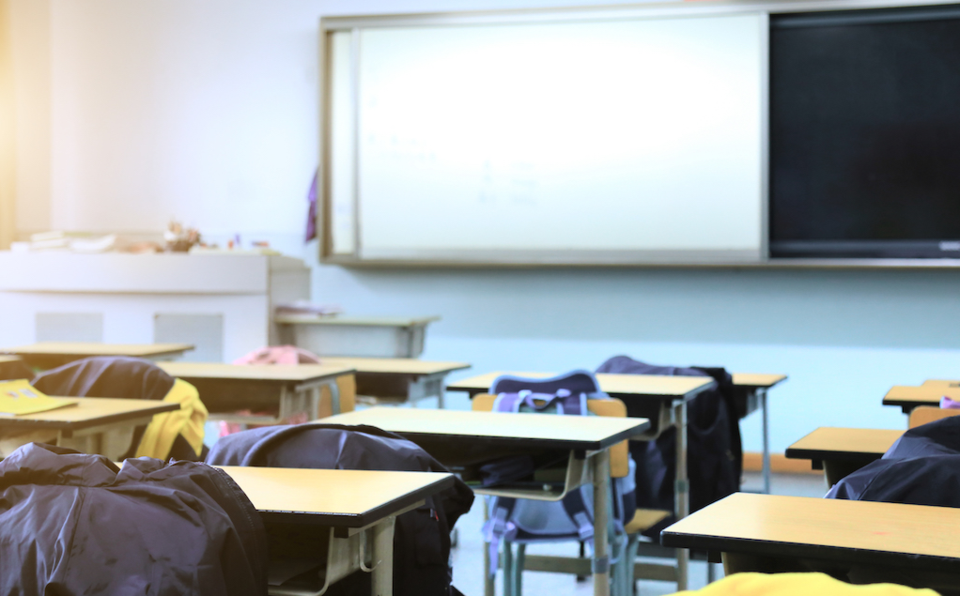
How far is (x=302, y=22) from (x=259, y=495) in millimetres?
4402

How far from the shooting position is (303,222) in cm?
536

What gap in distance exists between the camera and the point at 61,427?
2123 millimetres

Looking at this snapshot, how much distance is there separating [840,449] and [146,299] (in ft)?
11.9

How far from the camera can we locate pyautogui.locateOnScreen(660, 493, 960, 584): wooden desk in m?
1.12

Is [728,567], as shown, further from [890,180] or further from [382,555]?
[890,180]

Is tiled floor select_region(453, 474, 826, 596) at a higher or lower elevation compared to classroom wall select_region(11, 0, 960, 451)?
lower

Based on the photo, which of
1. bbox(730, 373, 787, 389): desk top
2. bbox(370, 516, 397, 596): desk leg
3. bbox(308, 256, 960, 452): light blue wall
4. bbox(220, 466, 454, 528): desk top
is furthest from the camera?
bbox(308, 256, 960, 452): light blue wall

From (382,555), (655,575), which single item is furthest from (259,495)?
(655,575)

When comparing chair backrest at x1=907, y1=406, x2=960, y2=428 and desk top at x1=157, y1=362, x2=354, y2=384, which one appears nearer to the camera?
chair backrest at x1=907, y1=406, x2=960, y2=428

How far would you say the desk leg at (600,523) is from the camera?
2168 millimetres

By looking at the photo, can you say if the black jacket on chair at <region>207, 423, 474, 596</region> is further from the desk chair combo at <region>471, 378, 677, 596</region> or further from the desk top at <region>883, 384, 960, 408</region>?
the desk top at <region>883, 384, 960, 408</region>

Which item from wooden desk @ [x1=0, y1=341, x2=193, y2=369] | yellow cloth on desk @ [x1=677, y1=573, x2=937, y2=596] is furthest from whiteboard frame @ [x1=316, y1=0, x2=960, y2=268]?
yellow cloth on desk @ [x1=677, y1=573, x2=937, y2=596]

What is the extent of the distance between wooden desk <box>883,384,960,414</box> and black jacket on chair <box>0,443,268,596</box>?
2.12 meters

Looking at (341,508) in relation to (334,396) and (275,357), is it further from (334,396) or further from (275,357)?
(275,357)
